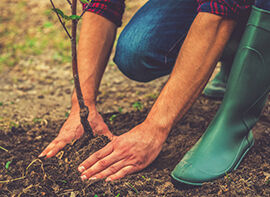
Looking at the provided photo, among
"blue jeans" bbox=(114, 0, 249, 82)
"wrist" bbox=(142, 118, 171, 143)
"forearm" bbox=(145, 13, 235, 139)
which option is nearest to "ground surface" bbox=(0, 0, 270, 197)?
"wrist" bbox=(142, 118, 171, 143)

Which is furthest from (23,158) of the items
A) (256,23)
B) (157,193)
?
(256,23)

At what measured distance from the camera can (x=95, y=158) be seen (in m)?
1.45

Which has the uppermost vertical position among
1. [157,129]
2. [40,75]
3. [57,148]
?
[157,129]

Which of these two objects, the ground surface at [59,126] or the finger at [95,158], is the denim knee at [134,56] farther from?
the finger at [95,158]

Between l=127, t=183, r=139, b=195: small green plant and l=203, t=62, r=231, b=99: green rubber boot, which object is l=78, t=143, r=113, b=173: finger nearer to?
l=127, t=183, r=139, b=195: small green plant

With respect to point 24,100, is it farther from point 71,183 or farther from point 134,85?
point 71,183

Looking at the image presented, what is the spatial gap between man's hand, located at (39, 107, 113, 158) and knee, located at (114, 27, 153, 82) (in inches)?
15.1

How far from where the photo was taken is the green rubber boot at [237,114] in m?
1.41

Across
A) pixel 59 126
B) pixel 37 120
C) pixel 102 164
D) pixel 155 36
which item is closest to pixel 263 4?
pixel 155 36

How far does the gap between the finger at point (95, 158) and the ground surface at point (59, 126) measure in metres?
0.05

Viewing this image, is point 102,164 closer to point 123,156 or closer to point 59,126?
point 123,156

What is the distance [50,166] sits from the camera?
150cm

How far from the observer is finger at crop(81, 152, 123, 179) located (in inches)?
55.9

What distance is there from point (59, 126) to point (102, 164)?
0.77 m
